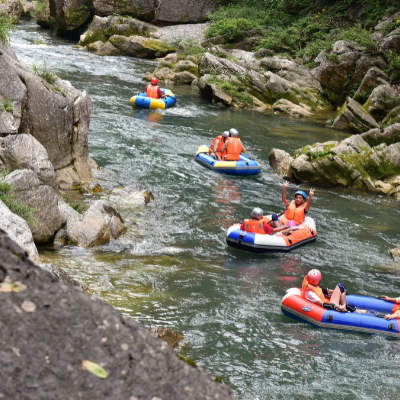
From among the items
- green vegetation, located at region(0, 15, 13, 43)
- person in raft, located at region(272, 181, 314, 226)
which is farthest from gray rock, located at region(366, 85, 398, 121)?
green vegetation, located at region(0, 15, 13, 43)

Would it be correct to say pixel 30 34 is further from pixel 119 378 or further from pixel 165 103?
pixel 119 378

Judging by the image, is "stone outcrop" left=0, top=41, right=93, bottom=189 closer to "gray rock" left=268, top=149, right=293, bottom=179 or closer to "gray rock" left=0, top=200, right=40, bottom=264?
"gray rock" left=0, top=200, right=40, bottom=264

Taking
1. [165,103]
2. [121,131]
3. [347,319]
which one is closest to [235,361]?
[347,319]

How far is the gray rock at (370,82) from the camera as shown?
23.6 m

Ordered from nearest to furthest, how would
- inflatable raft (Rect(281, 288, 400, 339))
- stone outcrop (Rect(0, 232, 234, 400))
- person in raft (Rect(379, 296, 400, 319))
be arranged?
stone outcrop (Rect(0, 232, 234, 400))
inflatable raft (Rect(281, 288, 400, 339))
person in raft (Rect(379, 296, 400, 319))

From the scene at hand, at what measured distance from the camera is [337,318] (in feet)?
27.7

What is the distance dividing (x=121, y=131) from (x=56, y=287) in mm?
16372

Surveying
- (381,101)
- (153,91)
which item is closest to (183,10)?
(153,91)

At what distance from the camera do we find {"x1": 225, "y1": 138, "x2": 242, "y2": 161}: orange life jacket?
15961mm

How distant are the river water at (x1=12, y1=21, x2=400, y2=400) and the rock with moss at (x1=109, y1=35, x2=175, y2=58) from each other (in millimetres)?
14647

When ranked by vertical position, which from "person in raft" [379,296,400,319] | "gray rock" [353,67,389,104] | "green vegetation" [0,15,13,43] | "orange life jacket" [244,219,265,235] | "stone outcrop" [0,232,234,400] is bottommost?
"person in raft" [379,296,400,319]

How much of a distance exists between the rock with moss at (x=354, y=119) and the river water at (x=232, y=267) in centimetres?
342

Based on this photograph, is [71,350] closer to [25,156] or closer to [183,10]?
[25,156]

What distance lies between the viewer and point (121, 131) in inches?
701
